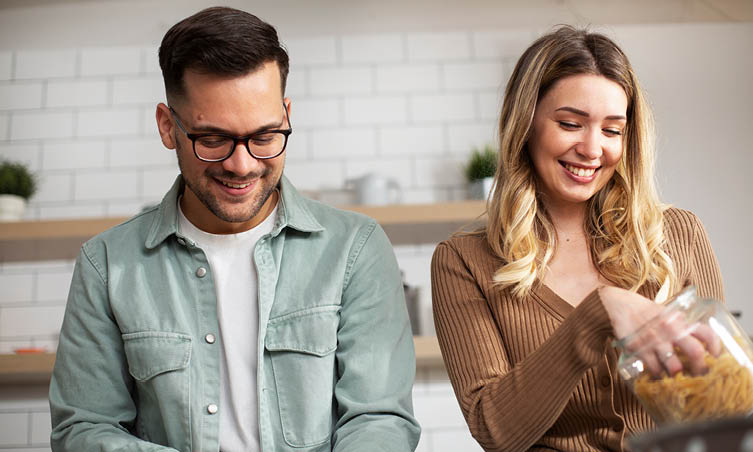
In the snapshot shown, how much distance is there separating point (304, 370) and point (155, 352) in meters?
0.30

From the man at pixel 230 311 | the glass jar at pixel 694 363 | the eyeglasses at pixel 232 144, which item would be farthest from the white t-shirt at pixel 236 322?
the glass jar at pixel 694 363

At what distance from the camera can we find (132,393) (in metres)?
1.70

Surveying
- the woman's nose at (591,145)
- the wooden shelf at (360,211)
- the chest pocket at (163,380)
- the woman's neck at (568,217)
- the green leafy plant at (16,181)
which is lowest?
the chest pocket at (163,380)

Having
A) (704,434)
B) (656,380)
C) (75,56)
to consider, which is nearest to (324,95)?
(75,56)

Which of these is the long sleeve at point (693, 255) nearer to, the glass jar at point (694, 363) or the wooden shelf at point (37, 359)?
the glass jar at point (694, 363)

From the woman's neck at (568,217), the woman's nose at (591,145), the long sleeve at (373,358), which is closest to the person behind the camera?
the long sleeve at (373,358)

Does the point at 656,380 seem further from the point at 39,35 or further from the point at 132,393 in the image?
the point at 39,35

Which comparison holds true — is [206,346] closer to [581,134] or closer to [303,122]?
[581,134]

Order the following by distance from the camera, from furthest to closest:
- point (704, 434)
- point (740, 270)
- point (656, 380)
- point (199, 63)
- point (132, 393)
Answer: point (740, 270)
point (132, 393)
point (199, 63)
point (656, 380)
point (704, 434)

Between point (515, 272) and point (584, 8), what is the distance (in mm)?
2487

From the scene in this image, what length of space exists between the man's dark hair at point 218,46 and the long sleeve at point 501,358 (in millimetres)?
609

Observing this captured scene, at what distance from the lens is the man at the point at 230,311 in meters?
1.58

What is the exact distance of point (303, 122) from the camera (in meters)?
3.74

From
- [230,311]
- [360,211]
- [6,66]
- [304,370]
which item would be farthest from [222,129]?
[6,66]
